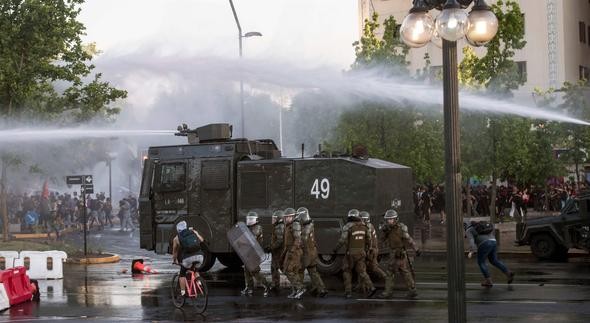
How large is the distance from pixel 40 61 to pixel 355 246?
604 inches

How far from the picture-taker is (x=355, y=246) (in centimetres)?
1714

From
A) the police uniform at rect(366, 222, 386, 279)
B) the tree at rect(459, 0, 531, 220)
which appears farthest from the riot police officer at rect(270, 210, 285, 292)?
the tree at rect(459, 0, 531, 220)

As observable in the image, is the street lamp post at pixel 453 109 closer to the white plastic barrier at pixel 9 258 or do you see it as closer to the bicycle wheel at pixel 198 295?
the bicycle wheel at pixel 198 295

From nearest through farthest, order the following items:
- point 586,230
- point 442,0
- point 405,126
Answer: point 442,0 → point 586,230 → point 405,126

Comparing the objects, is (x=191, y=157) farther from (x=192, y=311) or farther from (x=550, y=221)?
(x=550, y=221)

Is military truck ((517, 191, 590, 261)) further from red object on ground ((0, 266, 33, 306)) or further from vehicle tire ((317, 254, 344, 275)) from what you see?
red object on ground ((0, 266, 33, 306))

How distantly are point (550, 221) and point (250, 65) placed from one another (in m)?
8.96

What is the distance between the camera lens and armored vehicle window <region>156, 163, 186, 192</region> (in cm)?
2216

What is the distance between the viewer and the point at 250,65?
25.3 m

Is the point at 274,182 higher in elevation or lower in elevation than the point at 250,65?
lower

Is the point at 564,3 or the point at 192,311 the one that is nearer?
the point at 192,311

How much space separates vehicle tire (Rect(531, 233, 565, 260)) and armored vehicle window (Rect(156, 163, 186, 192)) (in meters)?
9.71

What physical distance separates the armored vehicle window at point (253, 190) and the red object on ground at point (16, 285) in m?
5.28

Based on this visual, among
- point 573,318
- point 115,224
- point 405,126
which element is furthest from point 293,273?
point 115,224
